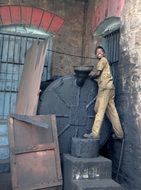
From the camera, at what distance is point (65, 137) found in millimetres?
4930

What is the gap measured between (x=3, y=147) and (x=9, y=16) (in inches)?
105

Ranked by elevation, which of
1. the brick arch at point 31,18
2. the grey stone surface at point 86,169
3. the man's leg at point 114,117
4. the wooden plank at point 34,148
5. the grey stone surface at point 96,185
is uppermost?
the brick arch at point 31,18

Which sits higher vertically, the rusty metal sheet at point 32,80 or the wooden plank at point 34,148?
the rusty metal sheet at point 32,80

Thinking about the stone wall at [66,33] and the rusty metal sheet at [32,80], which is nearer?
the rusty metal sheet at [32,80]

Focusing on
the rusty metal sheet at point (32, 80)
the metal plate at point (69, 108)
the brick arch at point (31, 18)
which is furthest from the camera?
the brick arch at point (31, 18)

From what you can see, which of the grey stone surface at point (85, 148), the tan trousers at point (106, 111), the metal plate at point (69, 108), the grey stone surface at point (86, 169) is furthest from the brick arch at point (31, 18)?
the grey stone surface at point (86, 169)

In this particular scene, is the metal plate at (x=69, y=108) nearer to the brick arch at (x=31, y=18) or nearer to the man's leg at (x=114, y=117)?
the man's leg at (x=114, y=117)

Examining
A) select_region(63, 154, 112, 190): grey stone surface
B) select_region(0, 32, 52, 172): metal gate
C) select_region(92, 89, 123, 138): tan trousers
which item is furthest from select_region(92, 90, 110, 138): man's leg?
select_region(0, 32, 52, 172): metal gate

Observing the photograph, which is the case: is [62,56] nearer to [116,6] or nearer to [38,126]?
[116,6]

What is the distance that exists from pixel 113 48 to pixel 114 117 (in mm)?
1528

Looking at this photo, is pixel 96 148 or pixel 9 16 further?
pixel 9 16

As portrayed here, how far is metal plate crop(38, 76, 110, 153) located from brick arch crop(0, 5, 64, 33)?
1.96 m

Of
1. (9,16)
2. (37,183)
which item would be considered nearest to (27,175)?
(37,183)

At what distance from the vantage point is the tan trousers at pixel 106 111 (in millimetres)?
4746
